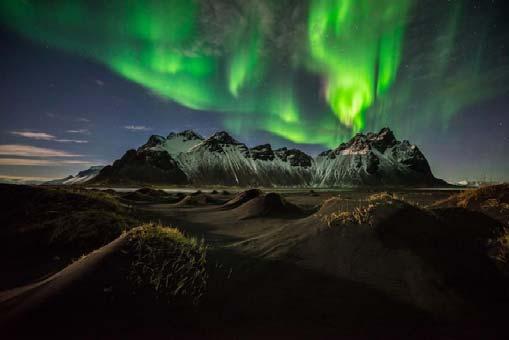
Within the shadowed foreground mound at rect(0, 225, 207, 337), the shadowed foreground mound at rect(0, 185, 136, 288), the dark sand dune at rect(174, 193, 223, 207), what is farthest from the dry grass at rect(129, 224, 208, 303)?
the dark sand dune at rect(174, 193, 223, 207)

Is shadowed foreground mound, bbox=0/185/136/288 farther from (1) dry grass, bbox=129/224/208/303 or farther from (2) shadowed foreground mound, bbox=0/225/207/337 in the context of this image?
(1) dry grass, bbox=129/224/208/303

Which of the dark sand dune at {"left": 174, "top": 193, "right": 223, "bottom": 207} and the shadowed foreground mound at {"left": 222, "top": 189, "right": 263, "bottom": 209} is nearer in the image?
the shadowed foreground mound at {"left": 222, "top": 189, "right": 263, "bottom": 209}

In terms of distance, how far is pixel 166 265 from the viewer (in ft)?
25.3

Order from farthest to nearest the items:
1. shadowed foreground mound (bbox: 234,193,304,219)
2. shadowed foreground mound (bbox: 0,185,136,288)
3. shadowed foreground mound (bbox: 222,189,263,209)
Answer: shadowed foreground mound (bbox: 222,189,263,209), shadowed foreground mound (bbox: 234,193,304,219), shadowed foreground mound (bbox: 0,185,136,288)

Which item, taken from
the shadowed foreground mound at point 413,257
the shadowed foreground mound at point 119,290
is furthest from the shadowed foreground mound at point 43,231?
the shadowed foreground mound at point 413,257

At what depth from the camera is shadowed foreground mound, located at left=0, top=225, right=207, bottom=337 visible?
564 centimetres

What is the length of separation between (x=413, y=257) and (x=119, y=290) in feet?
32.1

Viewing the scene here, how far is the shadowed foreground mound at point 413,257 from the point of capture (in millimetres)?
7344

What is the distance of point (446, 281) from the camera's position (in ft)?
25.3

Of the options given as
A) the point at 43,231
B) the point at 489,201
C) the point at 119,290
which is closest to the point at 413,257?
the point at 119,290

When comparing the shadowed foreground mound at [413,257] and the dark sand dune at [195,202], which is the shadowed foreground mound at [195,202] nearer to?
the dark sand dune at [195,202]

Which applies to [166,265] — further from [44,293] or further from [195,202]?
[195,202]

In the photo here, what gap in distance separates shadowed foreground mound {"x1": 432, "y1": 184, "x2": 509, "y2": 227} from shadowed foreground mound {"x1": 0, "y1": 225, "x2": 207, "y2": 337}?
728 inches

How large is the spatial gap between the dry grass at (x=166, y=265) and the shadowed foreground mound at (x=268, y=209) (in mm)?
22450
